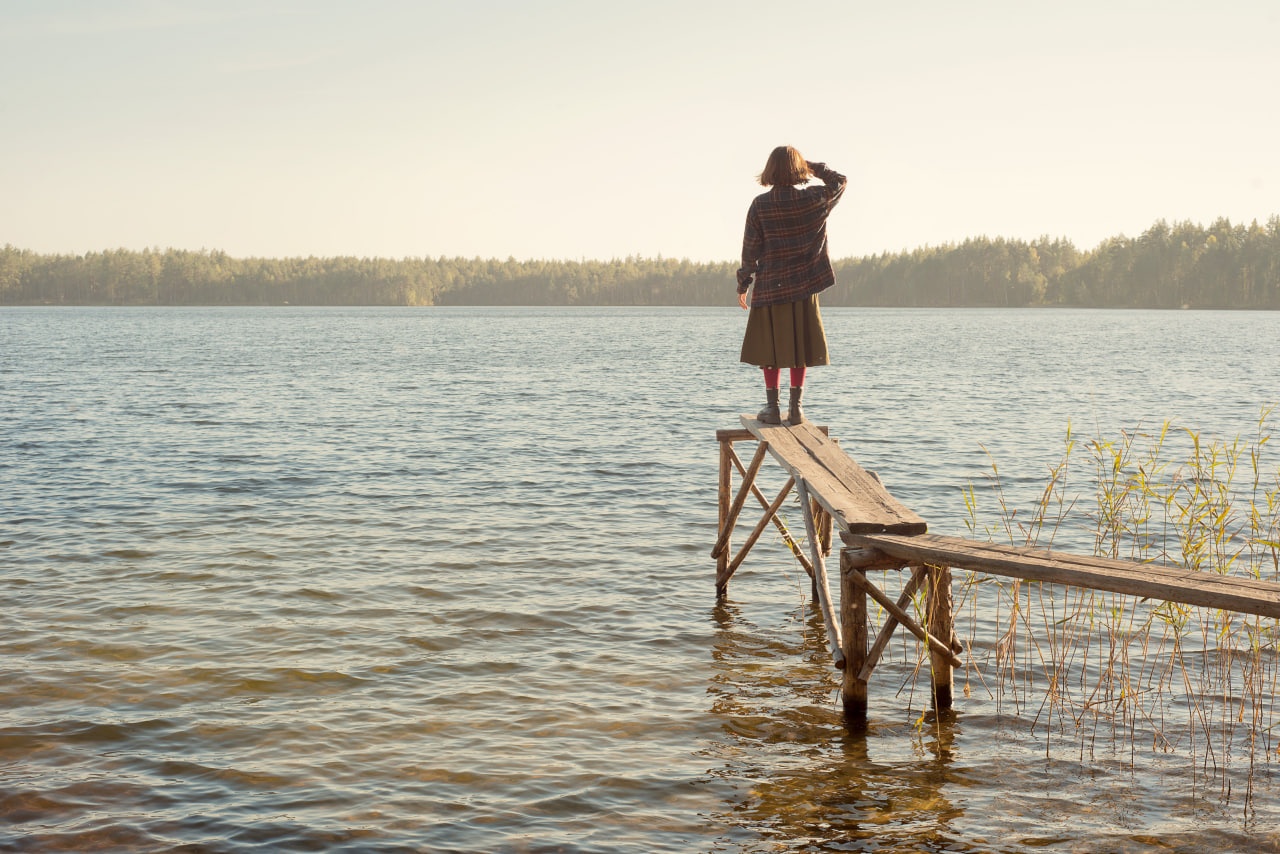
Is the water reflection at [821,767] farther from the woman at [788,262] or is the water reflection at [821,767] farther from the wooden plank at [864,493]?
the woman at [788,262]

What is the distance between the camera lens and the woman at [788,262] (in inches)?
392

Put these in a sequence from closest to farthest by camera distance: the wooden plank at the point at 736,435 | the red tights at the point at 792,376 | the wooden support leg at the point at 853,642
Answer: the wooden support leg at the point at 853,642 < the red tights at the point at 792,376 < the wooden plank at the point at 736,435

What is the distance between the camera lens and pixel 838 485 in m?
8.27

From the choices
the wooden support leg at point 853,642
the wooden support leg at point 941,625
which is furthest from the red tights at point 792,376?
the wooden support leg at point 941,625

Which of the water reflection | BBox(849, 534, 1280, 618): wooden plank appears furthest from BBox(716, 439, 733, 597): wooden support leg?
BBox(849, 534, 1280, 618): wooden plank

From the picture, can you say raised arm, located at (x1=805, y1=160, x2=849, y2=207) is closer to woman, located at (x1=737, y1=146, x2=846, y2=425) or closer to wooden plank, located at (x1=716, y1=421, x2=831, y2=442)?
woman, located at (x1=737, y1=146, x2=846, y2=425)

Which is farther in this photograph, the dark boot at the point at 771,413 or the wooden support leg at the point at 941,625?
the dark boot at the point at 771,413

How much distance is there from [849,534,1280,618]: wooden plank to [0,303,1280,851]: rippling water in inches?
57.3

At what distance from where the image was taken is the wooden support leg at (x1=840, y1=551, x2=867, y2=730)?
712 cm

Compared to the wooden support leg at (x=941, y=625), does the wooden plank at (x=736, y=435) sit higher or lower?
higher

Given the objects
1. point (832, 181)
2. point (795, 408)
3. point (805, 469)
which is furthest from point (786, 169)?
point (805, 469)

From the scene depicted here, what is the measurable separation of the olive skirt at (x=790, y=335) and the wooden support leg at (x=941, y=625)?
3.23 meters

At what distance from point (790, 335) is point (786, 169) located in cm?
149

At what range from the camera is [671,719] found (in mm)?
8125
